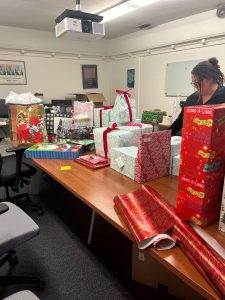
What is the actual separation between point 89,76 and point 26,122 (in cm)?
379

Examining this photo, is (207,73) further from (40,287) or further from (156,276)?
(40,287)

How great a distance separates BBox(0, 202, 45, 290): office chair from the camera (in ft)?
3.94

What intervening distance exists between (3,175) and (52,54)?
371cm

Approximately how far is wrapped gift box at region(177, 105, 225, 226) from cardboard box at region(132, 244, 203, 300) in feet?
1.77

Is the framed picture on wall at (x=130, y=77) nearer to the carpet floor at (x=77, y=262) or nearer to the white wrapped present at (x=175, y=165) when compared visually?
the carpet floor at (x=77, y=262)

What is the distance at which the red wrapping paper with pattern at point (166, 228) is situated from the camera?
2.30ft

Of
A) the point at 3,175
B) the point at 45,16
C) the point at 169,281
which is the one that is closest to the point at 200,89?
the point at 169,281

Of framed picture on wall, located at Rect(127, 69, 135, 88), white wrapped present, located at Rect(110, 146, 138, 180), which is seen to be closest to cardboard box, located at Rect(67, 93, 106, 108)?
framed picture on wall, located at Rect(127, 69, 135, 88)

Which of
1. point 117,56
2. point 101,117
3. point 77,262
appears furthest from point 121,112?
point 117,56

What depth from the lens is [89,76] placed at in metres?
5.61

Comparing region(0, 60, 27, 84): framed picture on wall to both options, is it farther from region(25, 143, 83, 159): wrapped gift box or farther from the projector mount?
region(25, 143, 83, 159): wrapped gift box

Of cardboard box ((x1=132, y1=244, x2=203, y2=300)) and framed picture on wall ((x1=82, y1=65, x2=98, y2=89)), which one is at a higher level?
framed picture on wall ((x1=82, y1=65, x2=98, y2=89))

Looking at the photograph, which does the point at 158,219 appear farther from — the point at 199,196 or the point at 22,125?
the point at 22,125

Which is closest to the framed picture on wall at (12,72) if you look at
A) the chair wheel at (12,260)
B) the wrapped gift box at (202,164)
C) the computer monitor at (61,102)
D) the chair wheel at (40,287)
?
the computer monitor at (61,102)
